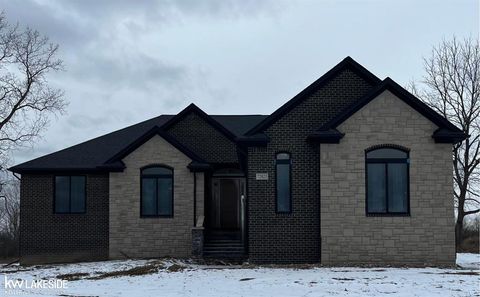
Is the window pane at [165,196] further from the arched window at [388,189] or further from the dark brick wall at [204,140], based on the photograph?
the arched window at [388,189]

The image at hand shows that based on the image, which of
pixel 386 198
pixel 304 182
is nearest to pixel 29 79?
pixel 304 182

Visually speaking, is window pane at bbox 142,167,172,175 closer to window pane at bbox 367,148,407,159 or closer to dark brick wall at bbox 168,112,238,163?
dark brick wall at bbox 168,112,238,163

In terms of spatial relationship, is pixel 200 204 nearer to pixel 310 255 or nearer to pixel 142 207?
pixel 142 207

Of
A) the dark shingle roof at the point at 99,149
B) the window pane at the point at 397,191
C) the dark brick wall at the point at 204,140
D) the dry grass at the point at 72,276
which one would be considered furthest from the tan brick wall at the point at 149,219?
the window pane at the point at 397,191

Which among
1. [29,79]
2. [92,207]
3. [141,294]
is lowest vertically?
[141,294]

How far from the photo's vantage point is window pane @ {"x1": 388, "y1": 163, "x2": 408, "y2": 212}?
19.3 m

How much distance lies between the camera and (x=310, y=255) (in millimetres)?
20094

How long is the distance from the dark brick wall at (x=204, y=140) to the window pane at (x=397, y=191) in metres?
8.67

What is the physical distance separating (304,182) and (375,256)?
319 centimetres

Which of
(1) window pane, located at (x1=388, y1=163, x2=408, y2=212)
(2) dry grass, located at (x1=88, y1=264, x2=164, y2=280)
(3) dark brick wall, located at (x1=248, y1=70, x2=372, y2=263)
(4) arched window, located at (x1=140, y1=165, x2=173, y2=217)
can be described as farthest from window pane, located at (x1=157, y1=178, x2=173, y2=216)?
(1) window pane, located at (x1=388, y1=163, x2=408, y2=212)

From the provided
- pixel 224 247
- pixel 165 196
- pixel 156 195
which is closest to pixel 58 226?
pixel 156 195

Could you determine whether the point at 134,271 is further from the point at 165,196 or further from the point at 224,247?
the point at 165,196

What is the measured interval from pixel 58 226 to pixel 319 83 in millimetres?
12401

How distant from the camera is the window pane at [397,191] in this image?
19.3m
